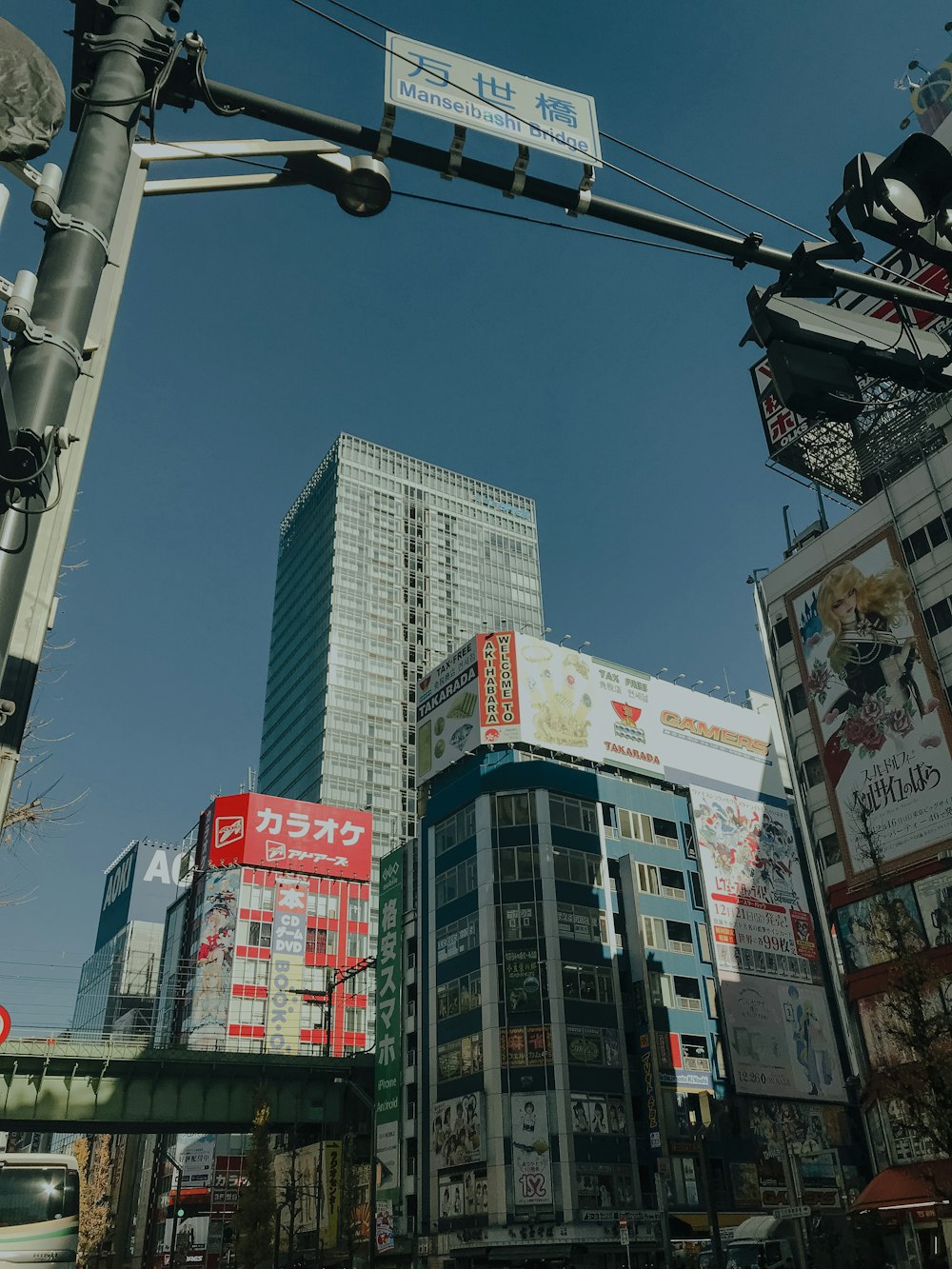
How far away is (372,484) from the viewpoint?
534 feet

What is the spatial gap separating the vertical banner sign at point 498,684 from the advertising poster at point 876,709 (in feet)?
65.0

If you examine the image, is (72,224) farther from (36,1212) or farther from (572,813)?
(572,813)

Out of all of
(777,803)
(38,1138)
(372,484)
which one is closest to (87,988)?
(38,1138)

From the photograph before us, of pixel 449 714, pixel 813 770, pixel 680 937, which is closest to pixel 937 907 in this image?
pixel 813 770

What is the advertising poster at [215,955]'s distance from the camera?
317 ft

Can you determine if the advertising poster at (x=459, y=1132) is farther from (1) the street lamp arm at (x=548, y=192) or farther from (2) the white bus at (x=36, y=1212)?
(1) the street lamp arm at (x=548, y=192)

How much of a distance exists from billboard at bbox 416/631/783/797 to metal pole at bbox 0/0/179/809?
63571 millimetres

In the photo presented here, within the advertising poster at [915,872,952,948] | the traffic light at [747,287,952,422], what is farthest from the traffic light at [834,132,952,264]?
the advertising poster at [915,872,952,948]

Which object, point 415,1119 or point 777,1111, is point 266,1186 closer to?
point 415,1119

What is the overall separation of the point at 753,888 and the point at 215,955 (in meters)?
55.9

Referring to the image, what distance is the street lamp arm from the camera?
5.96 m

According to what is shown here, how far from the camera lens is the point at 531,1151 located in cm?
5406

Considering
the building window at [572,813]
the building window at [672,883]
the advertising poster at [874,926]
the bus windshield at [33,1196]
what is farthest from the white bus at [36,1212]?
the building window at [672,883]

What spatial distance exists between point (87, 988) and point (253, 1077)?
370ft
